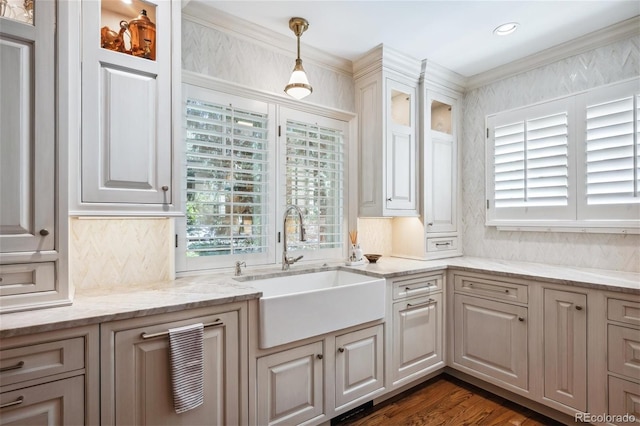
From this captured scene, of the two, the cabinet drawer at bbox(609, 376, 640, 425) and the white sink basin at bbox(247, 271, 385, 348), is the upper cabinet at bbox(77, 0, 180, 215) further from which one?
the cabinet drawer at bbox(609, 376, 640, 425)

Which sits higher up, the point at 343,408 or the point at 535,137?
the point at 535,137

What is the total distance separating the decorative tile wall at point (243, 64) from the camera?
2133mm

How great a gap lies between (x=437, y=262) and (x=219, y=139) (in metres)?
1.99

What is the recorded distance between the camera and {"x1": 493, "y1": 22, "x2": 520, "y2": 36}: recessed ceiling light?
7.45ft

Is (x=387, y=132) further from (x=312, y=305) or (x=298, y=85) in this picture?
(x=312, y=305)

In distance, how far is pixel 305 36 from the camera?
243 centimetres

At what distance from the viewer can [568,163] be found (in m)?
2.51

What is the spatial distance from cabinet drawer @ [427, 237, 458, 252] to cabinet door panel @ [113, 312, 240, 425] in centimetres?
193

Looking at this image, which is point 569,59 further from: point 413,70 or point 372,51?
point 372,51

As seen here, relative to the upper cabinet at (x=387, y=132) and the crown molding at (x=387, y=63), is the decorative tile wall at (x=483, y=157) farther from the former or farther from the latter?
the crown molding at (x=387, y=63)

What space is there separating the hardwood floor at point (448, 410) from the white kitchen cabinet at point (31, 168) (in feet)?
6.14

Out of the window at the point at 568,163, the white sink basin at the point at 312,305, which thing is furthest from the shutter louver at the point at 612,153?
the white sink basin at the point at 312,305

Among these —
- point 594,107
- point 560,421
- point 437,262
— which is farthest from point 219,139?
point 560,421

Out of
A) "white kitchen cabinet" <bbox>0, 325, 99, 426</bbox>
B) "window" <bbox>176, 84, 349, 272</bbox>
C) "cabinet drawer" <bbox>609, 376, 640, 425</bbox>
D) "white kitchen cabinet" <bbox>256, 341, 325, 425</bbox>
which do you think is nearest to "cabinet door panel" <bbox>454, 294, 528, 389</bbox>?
"cabinet drawer" <bbox>609, 376, 640, 425</bbox>
